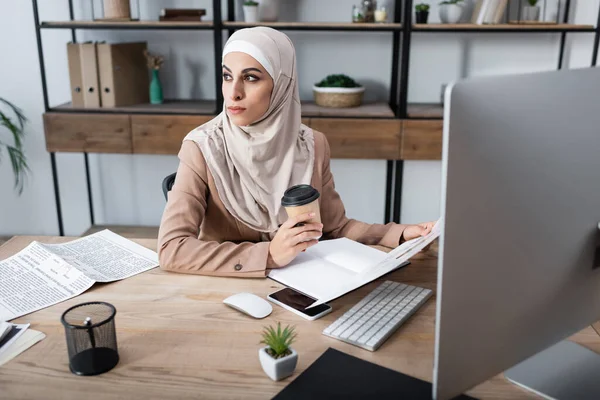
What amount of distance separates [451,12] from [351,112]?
67 cm

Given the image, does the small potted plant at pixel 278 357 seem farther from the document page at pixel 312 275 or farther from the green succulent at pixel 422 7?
the green succulent at pixel 422 7

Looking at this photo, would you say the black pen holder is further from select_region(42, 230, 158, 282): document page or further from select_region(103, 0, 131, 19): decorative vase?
select_region(103, 0, 131, 19): decorative vase

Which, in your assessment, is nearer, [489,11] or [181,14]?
[489,11]

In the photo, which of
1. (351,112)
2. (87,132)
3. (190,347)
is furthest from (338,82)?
(190,347)

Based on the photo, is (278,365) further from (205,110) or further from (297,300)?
(205,110)

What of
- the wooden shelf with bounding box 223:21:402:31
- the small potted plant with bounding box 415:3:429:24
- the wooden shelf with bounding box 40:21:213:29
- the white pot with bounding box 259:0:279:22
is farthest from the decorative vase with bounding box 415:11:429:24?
the wooden shelf with bounding box 40:21:213:29

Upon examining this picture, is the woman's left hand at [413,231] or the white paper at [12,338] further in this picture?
the woman's left hand at [413,231]

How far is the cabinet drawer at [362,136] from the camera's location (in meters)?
2.68

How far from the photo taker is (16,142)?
2.94 metres

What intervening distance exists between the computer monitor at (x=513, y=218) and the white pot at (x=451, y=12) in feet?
6.86

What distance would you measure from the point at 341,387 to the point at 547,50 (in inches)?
105

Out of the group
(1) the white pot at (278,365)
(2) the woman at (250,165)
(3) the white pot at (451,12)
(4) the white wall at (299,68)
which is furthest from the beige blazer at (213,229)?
(4) the white wall at (299,68)

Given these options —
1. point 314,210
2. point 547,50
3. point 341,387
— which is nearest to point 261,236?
point 314,210

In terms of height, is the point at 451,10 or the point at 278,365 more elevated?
the point at 451,10
